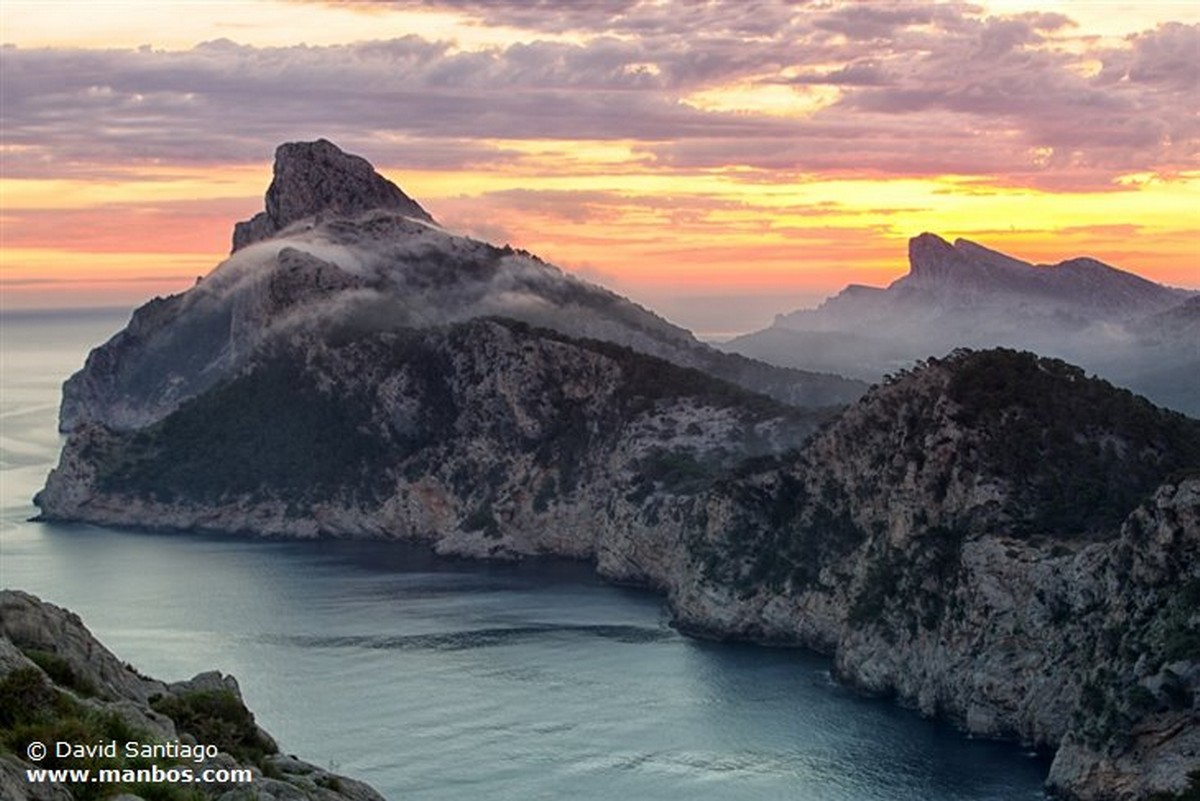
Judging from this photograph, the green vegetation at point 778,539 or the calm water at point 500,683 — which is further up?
the green vegetation at point 778,539

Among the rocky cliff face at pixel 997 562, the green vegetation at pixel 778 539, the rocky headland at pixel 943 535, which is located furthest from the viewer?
the green vegetation at pixel 778 539

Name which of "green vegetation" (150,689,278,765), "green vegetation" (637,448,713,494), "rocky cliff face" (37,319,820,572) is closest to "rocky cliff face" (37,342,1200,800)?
"green vegetation" (637,448,713,494)

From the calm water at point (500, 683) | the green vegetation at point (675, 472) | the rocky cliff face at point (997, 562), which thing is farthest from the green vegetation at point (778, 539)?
the green vegetation at point (675, 472)

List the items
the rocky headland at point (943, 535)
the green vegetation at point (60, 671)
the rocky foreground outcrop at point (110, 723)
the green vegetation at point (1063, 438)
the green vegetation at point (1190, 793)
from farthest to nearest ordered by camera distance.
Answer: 1. the green vegetation at point (1063, 438)
2. the rocky headland at point (943, 535)
3. the green vegetation at point (1190, 793)
4. the green vegetation at point (60, 671)
5. the rocky foreground outcrop at point (110, 723)

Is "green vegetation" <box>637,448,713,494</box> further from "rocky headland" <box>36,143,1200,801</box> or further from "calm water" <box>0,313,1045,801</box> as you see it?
"calm water" <box>0,313,1045,801</box>

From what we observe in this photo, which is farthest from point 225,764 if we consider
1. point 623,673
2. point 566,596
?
point 566,596

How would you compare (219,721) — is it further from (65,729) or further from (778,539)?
(778,539)

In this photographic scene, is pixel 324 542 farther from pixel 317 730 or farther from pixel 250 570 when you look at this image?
pixel 317 730

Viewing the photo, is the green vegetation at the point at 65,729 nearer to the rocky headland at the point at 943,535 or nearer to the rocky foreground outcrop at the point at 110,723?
the rocky foreground outcrop at the point at 110,723
